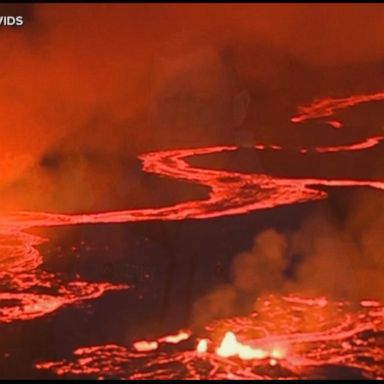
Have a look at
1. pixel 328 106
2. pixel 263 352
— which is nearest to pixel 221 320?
pixel 263 352

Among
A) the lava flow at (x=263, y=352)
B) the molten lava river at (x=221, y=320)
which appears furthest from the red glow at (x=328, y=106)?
the lava flow at (x=263, y=352)

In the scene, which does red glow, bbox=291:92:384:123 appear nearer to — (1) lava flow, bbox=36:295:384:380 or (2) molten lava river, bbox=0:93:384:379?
(2) molten lava river, bbox=0:93:384:379

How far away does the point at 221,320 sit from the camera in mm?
4383

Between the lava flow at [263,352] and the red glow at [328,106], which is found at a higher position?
the red glow at [328,106]

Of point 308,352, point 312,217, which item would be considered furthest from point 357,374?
point 312,217

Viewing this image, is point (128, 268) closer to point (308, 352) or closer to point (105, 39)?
point (308, 352)

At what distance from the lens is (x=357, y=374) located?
4012mm

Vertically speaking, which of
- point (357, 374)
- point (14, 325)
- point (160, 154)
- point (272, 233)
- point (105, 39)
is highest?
point (105, 39)

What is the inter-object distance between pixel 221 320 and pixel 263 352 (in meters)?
0.34

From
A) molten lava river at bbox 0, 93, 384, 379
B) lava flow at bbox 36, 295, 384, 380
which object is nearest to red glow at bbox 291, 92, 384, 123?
molten lava river at bbox 0, 93, 384, 379

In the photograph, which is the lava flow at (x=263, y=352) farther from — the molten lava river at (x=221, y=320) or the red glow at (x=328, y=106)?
the red glow at (x=328, y=106)

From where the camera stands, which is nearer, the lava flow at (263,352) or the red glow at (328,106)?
the lava flow at (263,352)

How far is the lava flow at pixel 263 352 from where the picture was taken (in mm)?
3982

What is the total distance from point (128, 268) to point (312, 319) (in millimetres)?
1025
